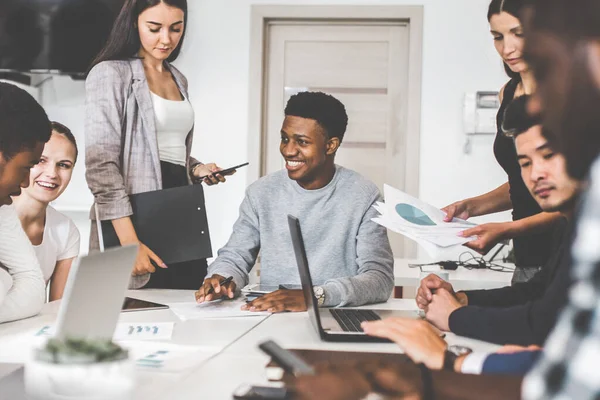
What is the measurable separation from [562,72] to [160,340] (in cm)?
104

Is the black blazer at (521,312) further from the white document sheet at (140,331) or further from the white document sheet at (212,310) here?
the white document sheet at (140,331)

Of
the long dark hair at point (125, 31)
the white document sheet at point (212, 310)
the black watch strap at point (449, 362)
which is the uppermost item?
the long dark hair at point (125, 31)

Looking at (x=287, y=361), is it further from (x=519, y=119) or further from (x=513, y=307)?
(x=519, y=119)

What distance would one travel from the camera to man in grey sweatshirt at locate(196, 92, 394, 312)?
7.22 ft

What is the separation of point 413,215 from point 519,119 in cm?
42

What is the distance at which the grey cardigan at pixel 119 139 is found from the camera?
7.07 ft

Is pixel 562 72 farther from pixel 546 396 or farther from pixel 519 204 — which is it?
pixel 519 204

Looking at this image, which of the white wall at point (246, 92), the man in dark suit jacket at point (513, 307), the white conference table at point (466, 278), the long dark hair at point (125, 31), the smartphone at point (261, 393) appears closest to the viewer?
the smartphone at point (261, 393)

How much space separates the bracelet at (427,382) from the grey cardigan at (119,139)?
4.77ft

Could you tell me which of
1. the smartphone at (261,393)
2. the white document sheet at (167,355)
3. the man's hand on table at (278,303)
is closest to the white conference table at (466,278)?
the man's hand on table at (278,303)

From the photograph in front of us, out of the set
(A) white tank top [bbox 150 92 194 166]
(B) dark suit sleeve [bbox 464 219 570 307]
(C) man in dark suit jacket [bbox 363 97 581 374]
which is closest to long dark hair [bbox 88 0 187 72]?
(A) white tank top [bbox 150 92 194 166]

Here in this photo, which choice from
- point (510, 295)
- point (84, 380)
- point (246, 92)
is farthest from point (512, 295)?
point (246, 92)

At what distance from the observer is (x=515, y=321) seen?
1.44 meters

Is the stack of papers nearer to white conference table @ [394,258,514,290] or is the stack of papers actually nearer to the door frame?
white conference table @ [394,258,514,290]
